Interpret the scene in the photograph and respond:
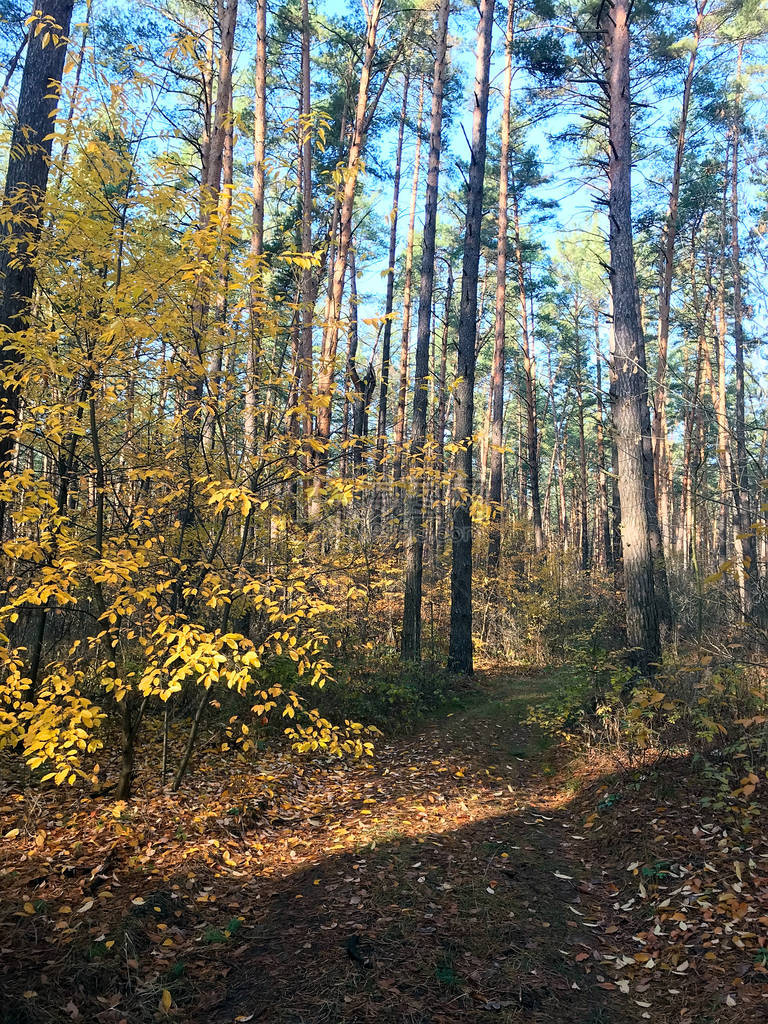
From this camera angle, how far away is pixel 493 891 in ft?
12.9

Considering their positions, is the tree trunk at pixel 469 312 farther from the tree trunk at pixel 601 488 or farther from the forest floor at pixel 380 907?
the tree trunk at pixel 601 488

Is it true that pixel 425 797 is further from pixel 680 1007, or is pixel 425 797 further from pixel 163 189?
pixel 163 189

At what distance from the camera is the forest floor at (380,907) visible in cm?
293

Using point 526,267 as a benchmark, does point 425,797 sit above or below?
below

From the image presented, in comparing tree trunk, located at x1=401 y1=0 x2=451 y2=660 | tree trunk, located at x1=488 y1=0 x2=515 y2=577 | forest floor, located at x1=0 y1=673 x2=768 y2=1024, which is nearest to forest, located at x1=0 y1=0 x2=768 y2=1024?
forest floor, located at x1=0 y1=673 x2=768 y2=1024

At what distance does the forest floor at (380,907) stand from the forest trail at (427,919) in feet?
0.05

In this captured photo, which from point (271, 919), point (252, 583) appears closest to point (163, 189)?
point (252, 583)

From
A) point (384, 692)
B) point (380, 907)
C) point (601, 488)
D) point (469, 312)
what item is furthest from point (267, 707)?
point (601, 488)

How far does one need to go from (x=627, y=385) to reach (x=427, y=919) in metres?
6.19

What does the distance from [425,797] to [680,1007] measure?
10.0 feet

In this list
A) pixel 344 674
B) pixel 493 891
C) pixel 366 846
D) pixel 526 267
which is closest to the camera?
pixel 493 891

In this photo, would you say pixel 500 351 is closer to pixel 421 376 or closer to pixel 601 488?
pixel 421 376

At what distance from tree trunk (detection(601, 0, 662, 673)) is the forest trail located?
2428 millimetres

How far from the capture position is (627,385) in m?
7.33
